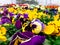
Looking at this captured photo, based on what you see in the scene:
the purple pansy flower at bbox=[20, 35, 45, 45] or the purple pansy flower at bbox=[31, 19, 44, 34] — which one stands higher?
the purple pansy flower at bbox=[20, 35, 45, 45]

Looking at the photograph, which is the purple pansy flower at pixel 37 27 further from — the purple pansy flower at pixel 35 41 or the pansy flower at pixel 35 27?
the purple pansy flower at pixel 35 41

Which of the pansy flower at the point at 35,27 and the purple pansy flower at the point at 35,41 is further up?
the purple pansy flower at the point at 35,41

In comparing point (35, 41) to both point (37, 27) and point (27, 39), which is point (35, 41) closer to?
point (27, 39)

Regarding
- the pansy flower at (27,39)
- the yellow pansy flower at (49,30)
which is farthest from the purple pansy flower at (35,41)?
the yellow pansy flower at (49,30)

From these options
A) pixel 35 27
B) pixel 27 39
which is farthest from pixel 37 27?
pixel 27 39

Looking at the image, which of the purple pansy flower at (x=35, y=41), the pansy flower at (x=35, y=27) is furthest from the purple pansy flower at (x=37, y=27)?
the purple pansy flower at (x=35, y=41)

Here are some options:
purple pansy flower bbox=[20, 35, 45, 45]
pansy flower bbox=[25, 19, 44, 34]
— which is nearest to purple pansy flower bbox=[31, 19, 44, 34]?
pansy flower bbox=[25, 19, 44, 34]

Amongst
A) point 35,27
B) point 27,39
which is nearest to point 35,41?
point 27,39

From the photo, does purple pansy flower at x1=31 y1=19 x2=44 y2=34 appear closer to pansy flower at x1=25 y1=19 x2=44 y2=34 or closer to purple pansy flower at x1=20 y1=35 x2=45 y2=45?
pansy flower at x1=25 y1=19 x2=44 y2=34

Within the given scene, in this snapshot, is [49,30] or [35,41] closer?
[35,41]

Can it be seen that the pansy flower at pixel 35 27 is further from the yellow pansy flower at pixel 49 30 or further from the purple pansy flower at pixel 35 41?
the purple pansy flower at pixel 35 41

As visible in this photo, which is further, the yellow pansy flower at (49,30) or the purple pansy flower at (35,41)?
the yellow pansy flower at (49,30)

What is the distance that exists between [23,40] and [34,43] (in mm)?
73

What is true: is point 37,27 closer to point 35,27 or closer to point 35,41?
point 35,27
